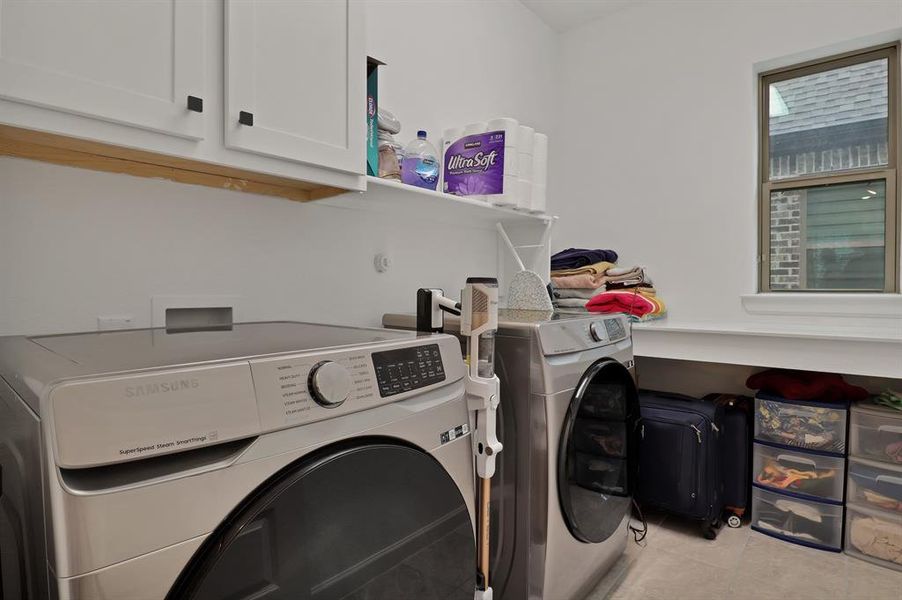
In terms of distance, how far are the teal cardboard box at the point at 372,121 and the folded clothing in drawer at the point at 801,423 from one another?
205cm

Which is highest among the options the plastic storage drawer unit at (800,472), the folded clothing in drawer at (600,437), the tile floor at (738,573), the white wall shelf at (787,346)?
the white wall shelf at (787,346)

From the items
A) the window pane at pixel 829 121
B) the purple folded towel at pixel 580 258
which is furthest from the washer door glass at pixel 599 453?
the window pane at pixel 829 121

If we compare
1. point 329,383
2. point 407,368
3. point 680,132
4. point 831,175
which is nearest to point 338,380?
point 329,383

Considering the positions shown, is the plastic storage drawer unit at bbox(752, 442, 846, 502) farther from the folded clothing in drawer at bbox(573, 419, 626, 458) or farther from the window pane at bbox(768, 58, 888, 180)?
the window pane at bbox(768, 58, 888, 180)

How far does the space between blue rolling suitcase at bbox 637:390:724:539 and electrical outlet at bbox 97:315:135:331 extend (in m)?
1.91

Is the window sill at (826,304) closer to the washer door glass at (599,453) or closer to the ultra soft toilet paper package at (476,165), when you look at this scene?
the washer door glass at (599,453)

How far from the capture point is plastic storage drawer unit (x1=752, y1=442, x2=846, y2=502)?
6.74ft

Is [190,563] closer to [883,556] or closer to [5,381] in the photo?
[5,381]

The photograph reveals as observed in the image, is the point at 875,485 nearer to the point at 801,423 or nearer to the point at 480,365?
the point at 801,423

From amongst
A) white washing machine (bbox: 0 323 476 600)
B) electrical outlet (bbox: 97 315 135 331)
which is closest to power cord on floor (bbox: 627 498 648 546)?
white washing machine (bbox: 0 323 476 600)

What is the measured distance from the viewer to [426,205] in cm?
182

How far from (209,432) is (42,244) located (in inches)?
32.9

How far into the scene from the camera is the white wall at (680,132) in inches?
101

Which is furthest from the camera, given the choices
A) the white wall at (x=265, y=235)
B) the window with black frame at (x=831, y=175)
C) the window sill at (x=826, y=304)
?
the window with black frame at (x=831, y=175)
